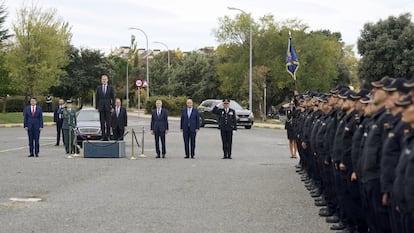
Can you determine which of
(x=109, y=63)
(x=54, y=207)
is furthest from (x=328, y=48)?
(x=54, y=207)

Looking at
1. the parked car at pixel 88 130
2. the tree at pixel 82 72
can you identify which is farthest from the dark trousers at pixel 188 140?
the tree at pixel 82 72

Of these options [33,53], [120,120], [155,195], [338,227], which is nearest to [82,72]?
[33,53]

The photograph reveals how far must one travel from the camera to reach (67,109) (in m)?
20.6

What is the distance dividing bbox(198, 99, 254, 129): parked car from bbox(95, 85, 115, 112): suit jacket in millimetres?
18246

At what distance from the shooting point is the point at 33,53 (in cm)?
4622

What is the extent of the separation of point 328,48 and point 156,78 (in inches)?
1173

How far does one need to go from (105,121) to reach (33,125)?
2.18 meters

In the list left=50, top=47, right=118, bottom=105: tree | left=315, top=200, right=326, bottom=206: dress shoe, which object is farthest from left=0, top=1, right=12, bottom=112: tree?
left=315, top=200, right=326, bottom=206: dress shoe

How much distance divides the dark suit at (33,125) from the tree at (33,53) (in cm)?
2719

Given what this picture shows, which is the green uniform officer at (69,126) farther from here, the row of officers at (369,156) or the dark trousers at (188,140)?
the row of officers at (369,156)

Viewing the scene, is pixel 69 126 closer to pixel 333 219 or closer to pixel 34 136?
pixel 34 136

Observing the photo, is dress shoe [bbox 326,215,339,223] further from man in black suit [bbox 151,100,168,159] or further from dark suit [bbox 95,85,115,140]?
man in black suit [bbox 151,100,168,159]

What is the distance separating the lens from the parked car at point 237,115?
37.5 m

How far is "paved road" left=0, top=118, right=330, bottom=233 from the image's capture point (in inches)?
→ 347
